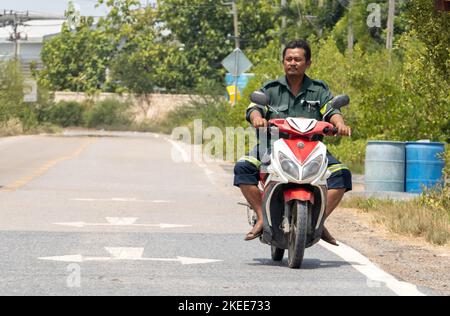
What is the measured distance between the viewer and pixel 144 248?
12.4 m

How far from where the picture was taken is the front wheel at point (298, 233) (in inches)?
416

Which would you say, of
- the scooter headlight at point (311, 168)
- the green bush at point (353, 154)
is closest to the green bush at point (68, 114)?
the green bush at point (353, 154)

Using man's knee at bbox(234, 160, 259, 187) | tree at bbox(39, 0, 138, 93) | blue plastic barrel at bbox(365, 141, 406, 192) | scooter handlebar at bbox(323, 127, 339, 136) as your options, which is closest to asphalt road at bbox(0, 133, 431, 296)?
man's knee at bbox(234, 160, 259, 187)

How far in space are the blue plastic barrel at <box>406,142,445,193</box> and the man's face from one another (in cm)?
949

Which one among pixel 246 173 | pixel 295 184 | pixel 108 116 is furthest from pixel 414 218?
pixel 108 116

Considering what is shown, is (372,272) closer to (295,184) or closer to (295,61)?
(295,184)

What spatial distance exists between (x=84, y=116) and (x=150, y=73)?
7729 millimetres

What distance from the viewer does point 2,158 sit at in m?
33.8

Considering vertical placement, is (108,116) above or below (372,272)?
below

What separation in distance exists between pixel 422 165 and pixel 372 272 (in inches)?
414

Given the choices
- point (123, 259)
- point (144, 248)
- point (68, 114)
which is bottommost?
point (68, 114)

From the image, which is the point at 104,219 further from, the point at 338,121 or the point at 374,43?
the point at 374,43
